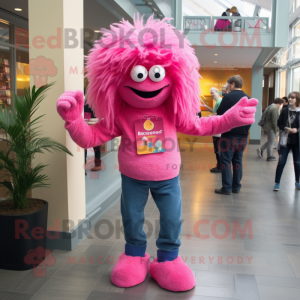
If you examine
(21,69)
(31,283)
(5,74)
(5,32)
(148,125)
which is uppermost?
(5,32)

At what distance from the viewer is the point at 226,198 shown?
4.87 m

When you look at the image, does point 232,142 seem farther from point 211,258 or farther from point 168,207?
point 168,207

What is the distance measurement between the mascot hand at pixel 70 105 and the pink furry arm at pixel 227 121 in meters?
0.75

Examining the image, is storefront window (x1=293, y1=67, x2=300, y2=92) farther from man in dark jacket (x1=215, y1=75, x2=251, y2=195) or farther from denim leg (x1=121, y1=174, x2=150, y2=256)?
denim leg (x1=121, y1=174, x2=150, y2=256)

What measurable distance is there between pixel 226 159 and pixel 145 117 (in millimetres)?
2867

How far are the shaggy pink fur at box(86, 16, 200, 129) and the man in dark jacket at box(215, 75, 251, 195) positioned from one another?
2575mm

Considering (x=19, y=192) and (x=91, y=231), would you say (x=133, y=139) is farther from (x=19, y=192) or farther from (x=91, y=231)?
(x=91, y=231)

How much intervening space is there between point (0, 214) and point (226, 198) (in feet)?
10.5

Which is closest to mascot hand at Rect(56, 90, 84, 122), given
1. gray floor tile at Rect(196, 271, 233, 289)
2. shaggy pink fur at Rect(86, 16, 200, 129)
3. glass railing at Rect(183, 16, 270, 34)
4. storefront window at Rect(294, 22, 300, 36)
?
shaggy pink fur at Rect(86, 16, 200, 129)

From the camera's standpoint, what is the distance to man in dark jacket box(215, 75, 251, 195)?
16.0 ft

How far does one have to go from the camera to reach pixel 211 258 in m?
2.91

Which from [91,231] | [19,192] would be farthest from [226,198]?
[19,192]

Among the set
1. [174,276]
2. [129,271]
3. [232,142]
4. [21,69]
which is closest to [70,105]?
[129,271]

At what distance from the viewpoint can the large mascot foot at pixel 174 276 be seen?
7.84ft
